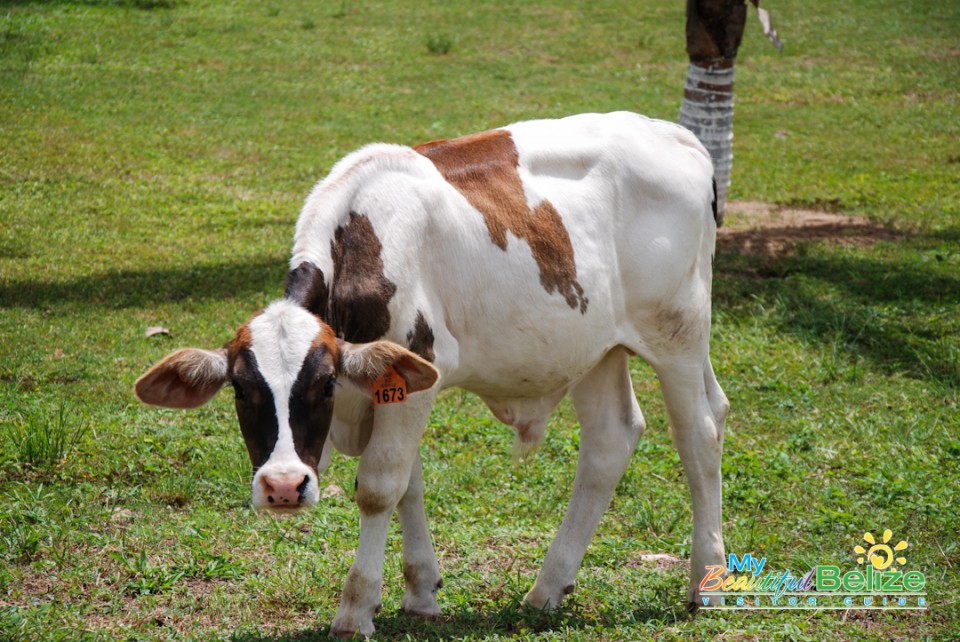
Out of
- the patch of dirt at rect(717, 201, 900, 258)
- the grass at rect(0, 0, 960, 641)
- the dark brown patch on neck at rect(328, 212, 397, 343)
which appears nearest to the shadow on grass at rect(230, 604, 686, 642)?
the grass at rect(0, 0, 960, 641)

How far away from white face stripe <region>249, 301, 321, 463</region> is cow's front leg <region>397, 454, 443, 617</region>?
1.13 meters

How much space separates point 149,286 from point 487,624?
543 centimetres

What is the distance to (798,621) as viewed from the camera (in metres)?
4.95

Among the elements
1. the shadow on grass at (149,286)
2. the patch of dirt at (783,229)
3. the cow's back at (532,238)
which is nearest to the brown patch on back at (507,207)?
the cow's back at (532,238)

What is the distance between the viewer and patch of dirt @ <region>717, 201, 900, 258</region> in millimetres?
11062

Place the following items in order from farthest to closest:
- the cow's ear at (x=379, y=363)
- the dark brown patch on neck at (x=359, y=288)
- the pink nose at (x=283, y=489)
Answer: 1. the dark brown patch on neck at (x=359, y=288)
2. the cow's ear at (x=379, y=363)
3. the pink nose at (x=283, y=489)

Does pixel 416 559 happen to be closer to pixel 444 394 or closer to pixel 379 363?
pixel 379 363

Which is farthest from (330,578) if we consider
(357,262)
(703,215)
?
(703,215)

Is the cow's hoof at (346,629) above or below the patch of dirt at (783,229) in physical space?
above

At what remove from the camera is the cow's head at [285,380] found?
396cm

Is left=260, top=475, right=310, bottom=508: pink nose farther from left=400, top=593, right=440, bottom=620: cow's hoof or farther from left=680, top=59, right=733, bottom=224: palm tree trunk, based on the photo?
left=680, top=59, right=733, bottom=224: palm tree trunk

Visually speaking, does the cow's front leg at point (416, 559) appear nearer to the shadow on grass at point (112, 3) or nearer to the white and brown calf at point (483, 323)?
the white and brown calf at point (483, 323)

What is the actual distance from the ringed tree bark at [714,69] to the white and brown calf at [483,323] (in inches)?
219

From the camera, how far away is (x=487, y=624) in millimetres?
4965
